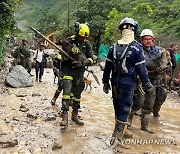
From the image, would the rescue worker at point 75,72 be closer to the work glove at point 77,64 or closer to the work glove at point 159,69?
the work glove at point 77,64

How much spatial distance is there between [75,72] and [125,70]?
149 cm

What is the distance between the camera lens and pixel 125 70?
16.8 feet

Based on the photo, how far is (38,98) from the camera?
9578mm

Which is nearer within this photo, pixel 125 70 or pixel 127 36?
pixel 125 70

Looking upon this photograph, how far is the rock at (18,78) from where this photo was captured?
38.8 feet

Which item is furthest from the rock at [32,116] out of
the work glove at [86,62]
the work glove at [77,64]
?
the work glove at [86,62]

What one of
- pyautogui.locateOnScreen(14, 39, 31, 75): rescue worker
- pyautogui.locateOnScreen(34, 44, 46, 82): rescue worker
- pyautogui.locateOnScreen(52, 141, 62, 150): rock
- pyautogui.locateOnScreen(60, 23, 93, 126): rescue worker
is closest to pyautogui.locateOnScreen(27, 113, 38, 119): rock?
pyautogui.locateOnScreen(60, 23, 93, 126): rescue worker

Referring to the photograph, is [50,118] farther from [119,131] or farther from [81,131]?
[119,131]

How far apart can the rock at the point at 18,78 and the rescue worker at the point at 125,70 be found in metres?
7.21

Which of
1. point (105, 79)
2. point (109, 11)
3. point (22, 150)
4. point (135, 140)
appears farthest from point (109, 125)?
point (109, 11)

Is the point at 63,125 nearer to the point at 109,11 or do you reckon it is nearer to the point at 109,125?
the point at 109,125

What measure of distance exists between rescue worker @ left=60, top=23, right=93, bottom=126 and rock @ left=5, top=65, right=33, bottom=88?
18.9 ft

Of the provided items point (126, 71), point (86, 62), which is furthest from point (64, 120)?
point (126, 71)

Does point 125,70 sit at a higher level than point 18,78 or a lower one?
higher
